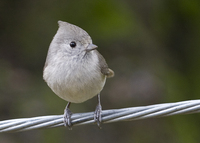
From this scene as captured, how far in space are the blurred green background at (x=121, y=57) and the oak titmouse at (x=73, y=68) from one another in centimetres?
190

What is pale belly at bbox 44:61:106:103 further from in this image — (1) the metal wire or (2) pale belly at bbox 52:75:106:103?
(1) the metal wire

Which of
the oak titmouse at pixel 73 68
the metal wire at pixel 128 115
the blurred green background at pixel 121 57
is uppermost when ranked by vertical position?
the blurred green background at pixel 121 57

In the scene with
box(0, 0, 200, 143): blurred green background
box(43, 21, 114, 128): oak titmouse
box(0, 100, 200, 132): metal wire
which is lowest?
box(0, 100, 200, 132): metal wire

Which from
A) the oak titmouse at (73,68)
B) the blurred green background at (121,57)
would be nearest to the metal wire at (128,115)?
the oak titmouse at (73,68)

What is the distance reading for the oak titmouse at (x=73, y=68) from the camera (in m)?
3.64

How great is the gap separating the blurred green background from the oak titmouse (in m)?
1.90

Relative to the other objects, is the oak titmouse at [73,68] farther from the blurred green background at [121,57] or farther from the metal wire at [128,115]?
the blurred green background at [121,57]

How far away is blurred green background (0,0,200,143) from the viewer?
5.81 metres

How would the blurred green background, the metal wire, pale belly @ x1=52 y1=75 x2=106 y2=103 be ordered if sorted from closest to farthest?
the metal wire
pale belly @ x1=52 y1=75 x2=106 y2=103
the blurred green background

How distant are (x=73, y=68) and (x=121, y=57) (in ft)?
9.10

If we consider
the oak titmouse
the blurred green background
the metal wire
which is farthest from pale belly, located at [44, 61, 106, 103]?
the blurred green background

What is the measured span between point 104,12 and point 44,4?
1.04m

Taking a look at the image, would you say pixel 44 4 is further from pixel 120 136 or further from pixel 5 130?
pixel 5 130

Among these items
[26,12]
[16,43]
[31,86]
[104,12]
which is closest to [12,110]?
[31,86]
